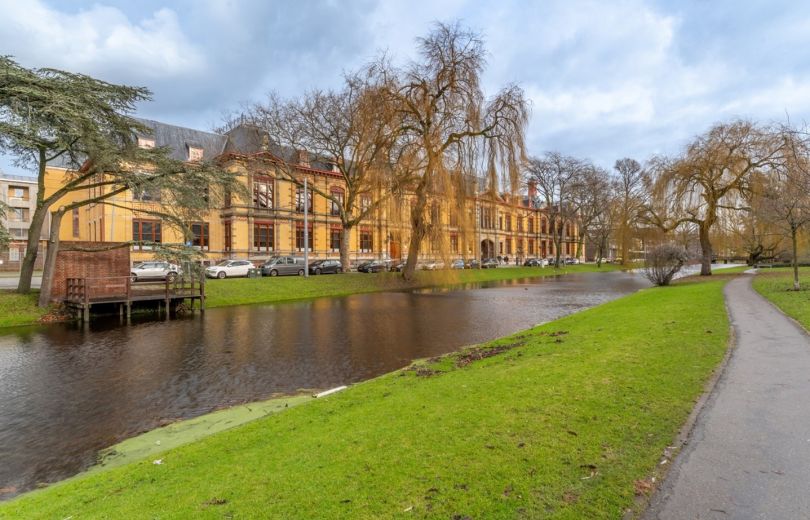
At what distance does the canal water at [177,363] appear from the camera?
272 inches

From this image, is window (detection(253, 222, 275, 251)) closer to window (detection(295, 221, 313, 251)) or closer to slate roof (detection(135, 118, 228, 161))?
window (detection(295, 221, 313, 251))

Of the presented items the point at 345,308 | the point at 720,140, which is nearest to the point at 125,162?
the point at 345,308

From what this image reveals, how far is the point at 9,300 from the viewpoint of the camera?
18219mm

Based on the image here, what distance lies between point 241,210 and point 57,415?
37.2 metres

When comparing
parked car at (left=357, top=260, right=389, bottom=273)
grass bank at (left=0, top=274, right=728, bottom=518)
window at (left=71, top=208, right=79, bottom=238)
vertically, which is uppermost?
window at (left=71, top=208, right=79, bottom=238)

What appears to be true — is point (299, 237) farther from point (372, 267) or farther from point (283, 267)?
point (283, 267)

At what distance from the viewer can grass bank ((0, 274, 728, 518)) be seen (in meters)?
3.42

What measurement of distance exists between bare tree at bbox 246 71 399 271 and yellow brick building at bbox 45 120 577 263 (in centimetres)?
114

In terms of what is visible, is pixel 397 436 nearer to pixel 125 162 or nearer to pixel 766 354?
pixel 766 354

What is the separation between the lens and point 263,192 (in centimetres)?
4494

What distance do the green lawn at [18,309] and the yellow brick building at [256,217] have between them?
12.4 m

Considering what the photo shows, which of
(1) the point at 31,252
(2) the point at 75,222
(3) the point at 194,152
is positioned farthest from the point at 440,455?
(2) the point at 75,222

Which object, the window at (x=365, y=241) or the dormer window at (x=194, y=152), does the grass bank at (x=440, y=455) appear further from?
the window at (x=365, y=241)

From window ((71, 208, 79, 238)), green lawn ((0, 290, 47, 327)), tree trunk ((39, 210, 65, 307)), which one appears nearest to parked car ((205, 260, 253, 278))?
tree trunk ((39, 210, 65, 307))
